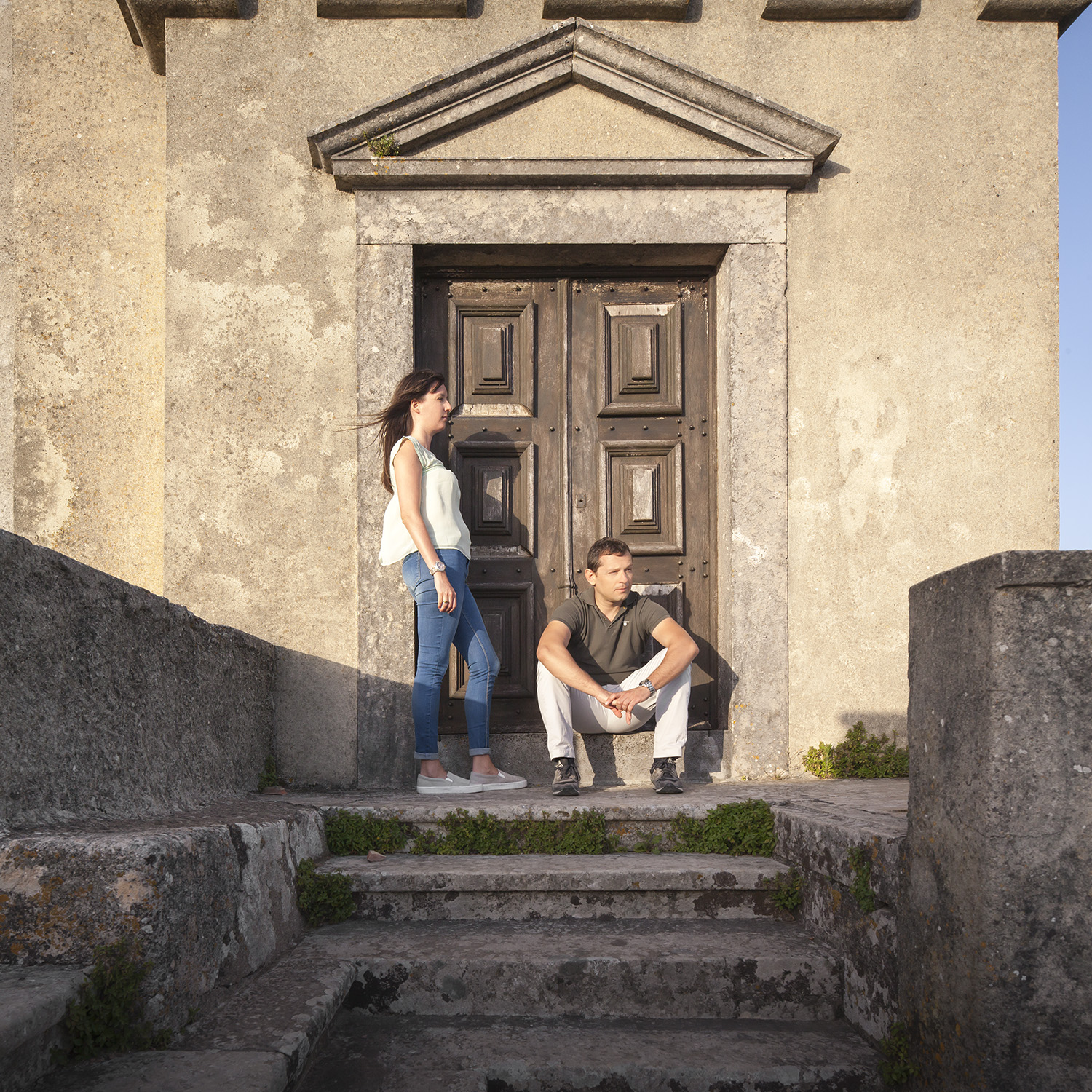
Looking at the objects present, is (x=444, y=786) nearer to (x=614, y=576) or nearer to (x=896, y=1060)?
(x=614, y=576)

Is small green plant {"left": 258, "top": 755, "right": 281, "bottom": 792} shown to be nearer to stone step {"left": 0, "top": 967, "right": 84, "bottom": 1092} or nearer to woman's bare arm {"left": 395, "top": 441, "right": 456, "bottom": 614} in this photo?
woman's bare arm {"left": 395, "top": 441, "right": 456, "bottom": 614}

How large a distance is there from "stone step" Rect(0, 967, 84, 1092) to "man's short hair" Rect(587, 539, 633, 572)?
3.05 metres

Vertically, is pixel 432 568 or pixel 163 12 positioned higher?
pixel 163 12

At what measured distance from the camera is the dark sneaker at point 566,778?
3.97 metres

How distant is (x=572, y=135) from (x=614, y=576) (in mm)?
2381

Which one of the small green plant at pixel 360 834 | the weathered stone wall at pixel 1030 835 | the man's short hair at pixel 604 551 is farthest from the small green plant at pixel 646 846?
the weathered stone wall at pixel 1030 835

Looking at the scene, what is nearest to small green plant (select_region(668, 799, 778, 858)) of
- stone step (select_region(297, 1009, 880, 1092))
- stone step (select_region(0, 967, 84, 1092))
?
stone step (select_region(297, 1009, 880, 1092))

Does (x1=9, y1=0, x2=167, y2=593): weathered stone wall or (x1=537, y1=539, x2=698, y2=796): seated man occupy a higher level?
(x1=9, y1=0, x2=167, y2=593): weathered stone wall

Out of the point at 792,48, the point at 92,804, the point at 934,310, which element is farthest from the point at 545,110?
the point at 92,804

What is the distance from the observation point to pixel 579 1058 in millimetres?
2312

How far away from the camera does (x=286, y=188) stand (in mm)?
4859

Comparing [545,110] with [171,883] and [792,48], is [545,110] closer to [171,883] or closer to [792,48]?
[792,48]

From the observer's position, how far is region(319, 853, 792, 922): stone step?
309cm

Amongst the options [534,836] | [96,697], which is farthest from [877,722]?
[96,697]
